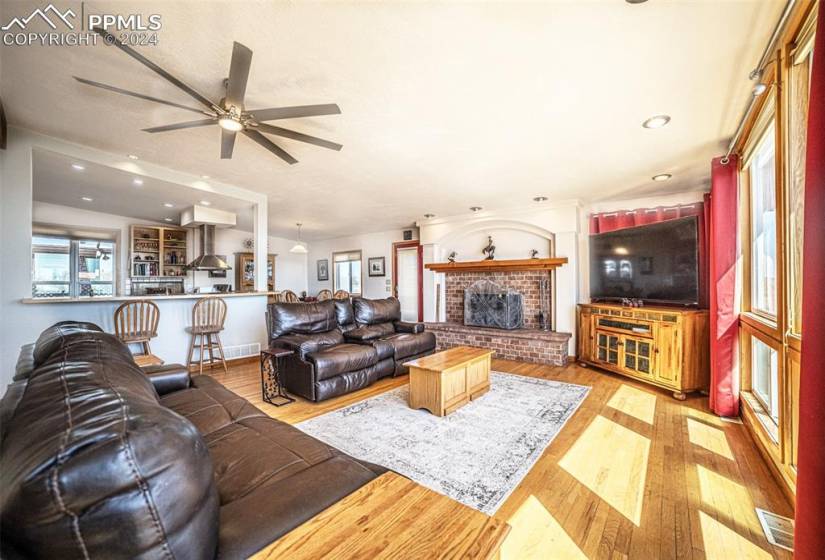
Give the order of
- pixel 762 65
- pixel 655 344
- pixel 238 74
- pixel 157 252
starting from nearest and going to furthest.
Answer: pixel 238 74 → pixel 762 65 → pixel 655 344 → pixel 157 252

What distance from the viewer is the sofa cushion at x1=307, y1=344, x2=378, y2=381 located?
3121 mm

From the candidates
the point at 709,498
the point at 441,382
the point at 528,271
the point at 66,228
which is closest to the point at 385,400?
the point at 441,382

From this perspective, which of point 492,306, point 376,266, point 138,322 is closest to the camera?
point 138,322

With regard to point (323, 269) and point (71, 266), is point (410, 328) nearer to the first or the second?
point (323, 269)

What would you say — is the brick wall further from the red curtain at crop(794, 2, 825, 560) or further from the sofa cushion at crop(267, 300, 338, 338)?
the red curtain at crop(794, 2, 825, 560)

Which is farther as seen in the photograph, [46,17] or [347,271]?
[347,271]

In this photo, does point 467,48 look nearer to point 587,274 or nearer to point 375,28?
point 375,28

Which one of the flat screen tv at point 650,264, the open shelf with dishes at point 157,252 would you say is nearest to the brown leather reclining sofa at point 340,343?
the flat screen tv at point 650,264

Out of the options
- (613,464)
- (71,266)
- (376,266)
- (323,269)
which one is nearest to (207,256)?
(71,266)

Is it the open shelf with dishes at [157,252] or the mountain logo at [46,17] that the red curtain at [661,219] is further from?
the open shelf with dishes at [157,252]

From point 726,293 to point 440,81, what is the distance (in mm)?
2904

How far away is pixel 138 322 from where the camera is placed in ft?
11.9

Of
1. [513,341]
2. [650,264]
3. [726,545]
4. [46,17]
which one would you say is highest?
[46,17]

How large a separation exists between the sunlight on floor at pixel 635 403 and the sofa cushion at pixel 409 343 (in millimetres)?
2175
